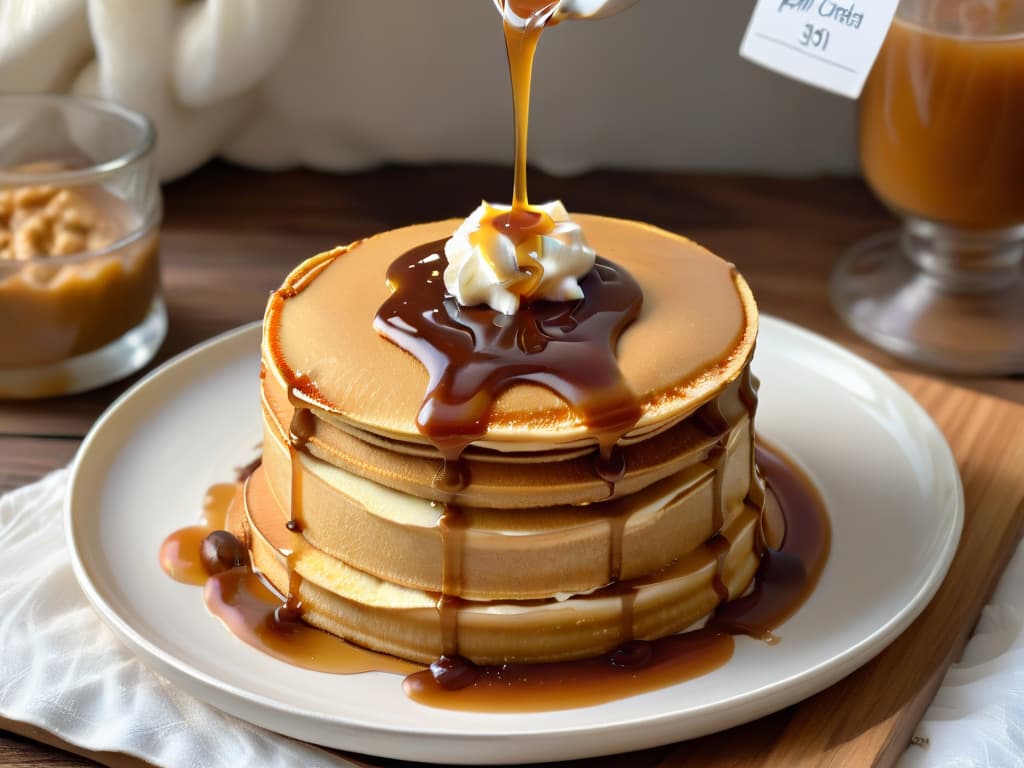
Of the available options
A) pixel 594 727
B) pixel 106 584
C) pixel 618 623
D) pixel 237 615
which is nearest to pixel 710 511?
pixel 618 623

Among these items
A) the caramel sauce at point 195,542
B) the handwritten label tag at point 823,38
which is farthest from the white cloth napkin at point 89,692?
the handwritten label tag at point 823,38

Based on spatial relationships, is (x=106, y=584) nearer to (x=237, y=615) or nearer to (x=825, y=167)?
(x=237, y=615)

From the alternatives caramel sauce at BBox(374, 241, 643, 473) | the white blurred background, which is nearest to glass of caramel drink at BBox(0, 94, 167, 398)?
the white blurred background

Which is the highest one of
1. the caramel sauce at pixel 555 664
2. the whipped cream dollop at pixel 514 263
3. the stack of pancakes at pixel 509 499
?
the whipped cream dollop at pixel 514 263

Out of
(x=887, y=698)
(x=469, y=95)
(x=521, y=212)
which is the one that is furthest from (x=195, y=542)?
(x=469, y=95)

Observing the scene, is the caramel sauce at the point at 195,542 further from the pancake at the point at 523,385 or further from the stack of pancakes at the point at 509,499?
the pancake at the point at 523,385

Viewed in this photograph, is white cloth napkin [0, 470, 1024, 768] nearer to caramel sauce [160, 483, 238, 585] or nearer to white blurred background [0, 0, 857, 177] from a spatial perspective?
caramel sauce [160, 483, 238, 585]
